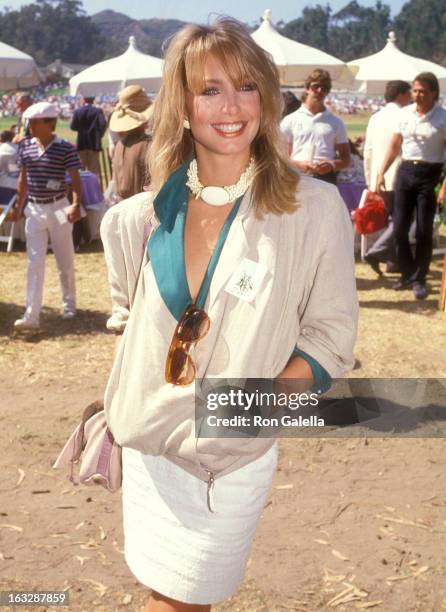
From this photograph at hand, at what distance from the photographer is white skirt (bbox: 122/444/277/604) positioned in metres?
2.22

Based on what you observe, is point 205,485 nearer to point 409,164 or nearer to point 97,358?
point 97,358

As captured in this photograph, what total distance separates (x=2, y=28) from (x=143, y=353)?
200m

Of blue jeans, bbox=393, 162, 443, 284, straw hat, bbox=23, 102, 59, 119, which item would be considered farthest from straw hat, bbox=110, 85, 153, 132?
blue jeans, bbox=393, 162, 443, 284

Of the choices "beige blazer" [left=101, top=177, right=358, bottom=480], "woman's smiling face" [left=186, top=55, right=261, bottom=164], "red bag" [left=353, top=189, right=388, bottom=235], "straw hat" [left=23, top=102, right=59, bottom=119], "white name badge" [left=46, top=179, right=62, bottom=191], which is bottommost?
"red bag" [left=353, top=189, right=388, bottom=235]

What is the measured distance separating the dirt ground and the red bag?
338cm

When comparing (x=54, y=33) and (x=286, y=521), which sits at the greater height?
(x=286, y=521)

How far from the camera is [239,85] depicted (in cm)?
225

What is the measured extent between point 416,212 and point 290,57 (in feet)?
24.7

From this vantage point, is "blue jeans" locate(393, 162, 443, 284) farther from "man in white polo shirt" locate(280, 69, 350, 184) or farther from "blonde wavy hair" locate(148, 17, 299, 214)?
"blonde wavy hair" locate(148, 17, 299, 214)

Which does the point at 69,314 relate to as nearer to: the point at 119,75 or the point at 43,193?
the point at 43,193

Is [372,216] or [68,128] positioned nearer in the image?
[372,216]

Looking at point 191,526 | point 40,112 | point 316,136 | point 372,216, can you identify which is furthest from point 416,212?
point 191,526

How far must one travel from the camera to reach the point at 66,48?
18112 cm

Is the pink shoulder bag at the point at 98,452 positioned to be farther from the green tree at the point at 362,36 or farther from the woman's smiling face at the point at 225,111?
the green tree at the point at 362,36
